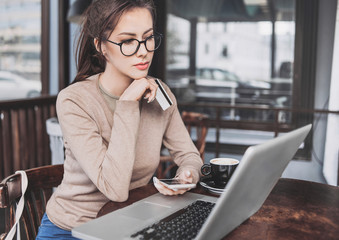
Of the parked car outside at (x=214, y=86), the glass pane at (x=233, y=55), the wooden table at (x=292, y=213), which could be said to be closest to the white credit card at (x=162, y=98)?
the wooden table at (x=292, y=213)

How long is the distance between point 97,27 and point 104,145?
40cm

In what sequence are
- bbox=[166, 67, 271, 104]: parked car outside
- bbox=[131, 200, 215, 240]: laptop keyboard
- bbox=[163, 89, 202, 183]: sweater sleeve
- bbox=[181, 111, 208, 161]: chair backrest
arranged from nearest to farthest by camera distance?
bbox=[131, 200, 215, 240]: laptop keyboard, bbox=[163, 89, 202, 183]: sweater sleeve, bbox=[181, 111, 208, 161]: chair backrest, bbox=[166, 67, 271, 104]: parked car outside

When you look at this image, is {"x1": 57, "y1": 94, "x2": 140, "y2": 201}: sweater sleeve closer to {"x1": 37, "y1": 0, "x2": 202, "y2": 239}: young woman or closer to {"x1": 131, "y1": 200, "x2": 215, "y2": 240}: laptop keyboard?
{"x1": 37, "y1": 0, "x2": 202, "y2": 239}: young woman

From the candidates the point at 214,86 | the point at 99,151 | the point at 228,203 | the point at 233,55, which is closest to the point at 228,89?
the point at 214,86

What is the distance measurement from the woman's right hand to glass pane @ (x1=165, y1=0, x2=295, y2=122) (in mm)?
3148

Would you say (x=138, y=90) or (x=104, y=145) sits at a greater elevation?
(x=138, y=90)

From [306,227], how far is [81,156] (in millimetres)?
670

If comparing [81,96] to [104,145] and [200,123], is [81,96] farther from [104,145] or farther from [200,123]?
[200,123]

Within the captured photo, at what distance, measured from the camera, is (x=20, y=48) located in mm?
3986

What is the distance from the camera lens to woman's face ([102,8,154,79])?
1.31 meters

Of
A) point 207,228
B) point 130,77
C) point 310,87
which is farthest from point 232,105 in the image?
A: point 207,228

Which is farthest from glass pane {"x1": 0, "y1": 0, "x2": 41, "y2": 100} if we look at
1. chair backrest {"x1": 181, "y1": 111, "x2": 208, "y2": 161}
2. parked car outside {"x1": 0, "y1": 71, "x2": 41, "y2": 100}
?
chair backrest {"x1": 181, "y1": 111, "x2": 208, "y2": 161}

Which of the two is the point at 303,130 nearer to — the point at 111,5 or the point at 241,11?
the point at 111,5

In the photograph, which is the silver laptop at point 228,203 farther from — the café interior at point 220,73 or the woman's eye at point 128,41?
the café interior at point 220,73
